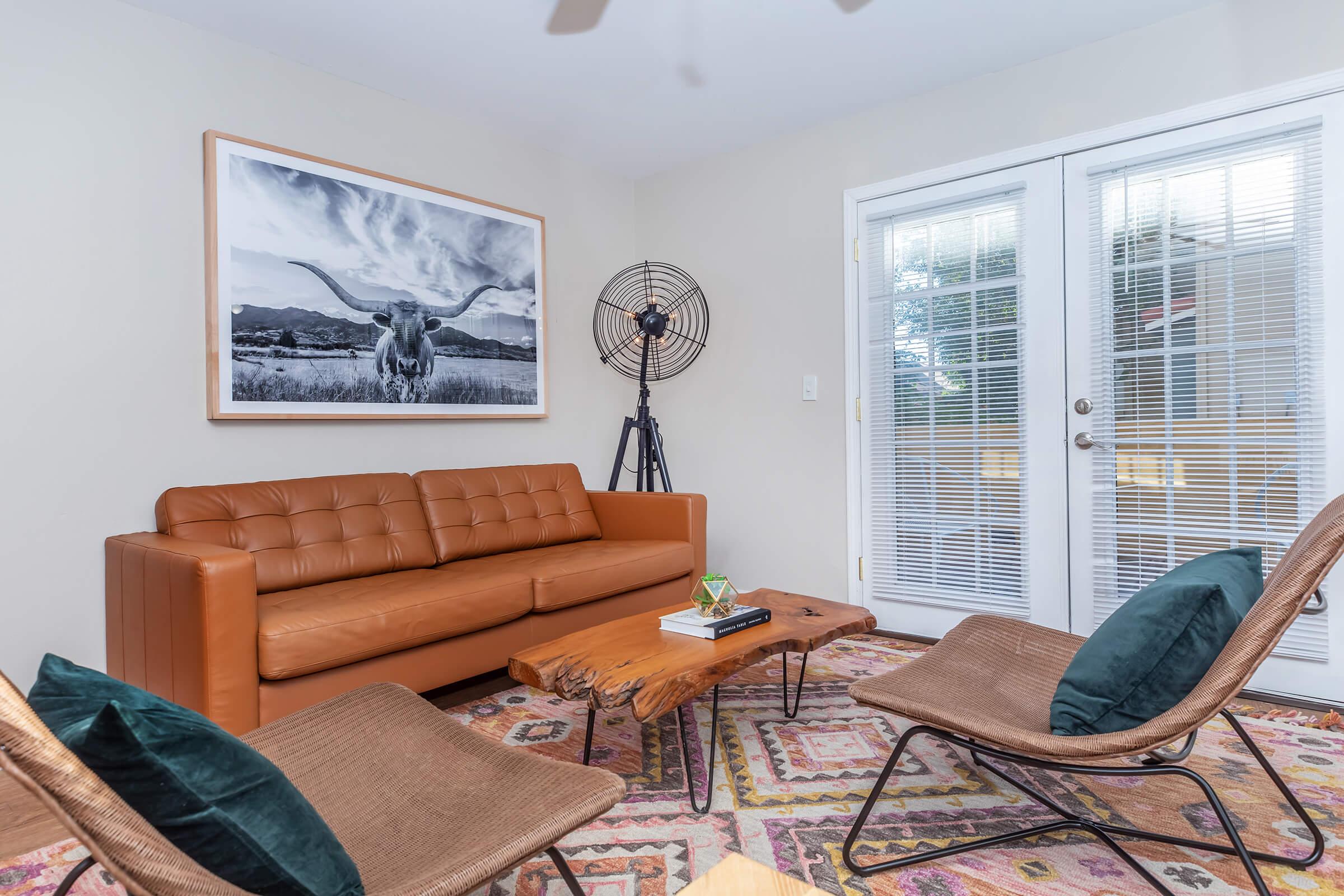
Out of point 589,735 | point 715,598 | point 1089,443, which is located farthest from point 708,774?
point 1089,443

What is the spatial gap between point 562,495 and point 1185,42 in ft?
10.2

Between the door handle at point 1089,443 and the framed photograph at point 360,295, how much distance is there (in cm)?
251

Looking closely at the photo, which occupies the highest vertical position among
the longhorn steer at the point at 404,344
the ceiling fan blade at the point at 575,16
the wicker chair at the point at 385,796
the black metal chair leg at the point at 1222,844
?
the ceiling fan blade at the point at 575,16

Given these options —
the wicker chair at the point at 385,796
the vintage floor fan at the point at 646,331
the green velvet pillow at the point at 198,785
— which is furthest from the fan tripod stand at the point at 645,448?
the green velvet pillow at the point at 198,785

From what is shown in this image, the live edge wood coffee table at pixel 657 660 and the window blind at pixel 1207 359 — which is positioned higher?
the window blind at pixel 1207 359

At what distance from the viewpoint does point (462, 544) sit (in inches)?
121

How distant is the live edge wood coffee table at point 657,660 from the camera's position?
1667mm

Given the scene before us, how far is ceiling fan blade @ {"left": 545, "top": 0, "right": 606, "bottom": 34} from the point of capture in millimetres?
2588

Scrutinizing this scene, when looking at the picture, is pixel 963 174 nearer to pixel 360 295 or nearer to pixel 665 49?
pixel 665 49

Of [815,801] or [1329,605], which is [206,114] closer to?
[815,801]

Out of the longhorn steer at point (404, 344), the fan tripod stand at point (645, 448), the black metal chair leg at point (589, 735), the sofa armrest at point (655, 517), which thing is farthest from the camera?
the fan tripod stand at point (645, 448)

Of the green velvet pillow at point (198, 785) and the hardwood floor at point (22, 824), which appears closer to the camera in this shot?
the green velvet pillow at point (198, 785)

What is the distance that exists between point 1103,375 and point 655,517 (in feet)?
6.49

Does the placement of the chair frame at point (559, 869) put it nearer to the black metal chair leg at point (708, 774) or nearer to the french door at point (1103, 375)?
Answer: the black metal chair leg at point (708, 774)
